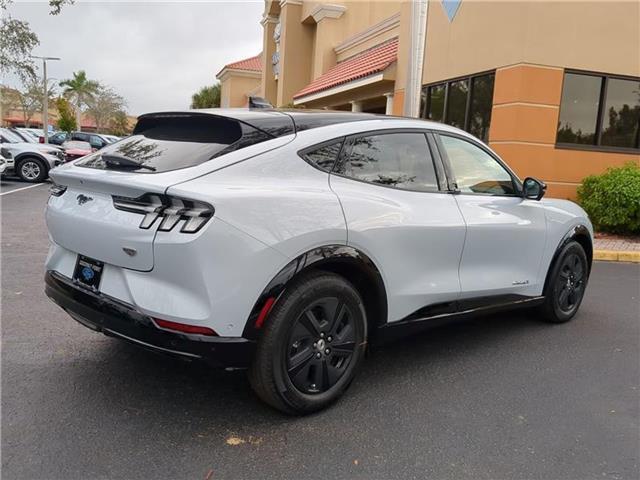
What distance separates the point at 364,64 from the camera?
16.0 m

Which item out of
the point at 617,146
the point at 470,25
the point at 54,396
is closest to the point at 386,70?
the point at 470,25

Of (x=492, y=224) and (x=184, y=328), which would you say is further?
(x=492, y=224)

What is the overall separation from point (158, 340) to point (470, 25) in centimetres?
1002

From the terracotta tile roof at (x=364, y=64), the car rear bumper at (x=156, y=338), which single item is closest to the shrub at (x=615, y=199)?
the terracotta tile roof at (x=364, y=64)

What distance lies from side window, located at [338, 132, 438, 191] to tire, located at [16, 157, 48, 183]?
48.1ft

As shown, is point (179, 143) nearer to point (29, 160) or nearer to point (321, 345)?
point (321, 345)

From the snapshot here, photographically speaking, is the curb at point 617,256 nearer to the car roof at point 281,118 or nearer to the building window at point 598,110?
the building window at point 598,110

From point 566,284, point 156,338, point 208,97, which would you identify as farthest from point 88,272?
point 208,97

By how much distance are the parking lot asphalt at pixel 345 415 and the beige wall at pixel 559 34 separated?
22.7ft

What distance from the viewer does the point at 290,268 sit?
2.85 metres

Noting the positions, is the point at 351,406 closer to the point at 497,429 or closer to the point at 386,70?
the point at 497,429

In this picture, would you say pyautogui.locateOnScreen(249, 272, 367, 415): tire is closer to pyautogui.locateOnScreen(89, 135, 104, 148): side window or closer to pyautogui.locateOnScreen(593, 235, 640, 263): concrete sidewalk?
pyautogui.locateOnScreen(593, 235, 640, 263): concrete sidewalk

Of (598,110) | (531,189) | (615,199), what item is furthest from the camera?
(598,110)

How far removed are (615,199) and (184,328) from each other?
8.97m
